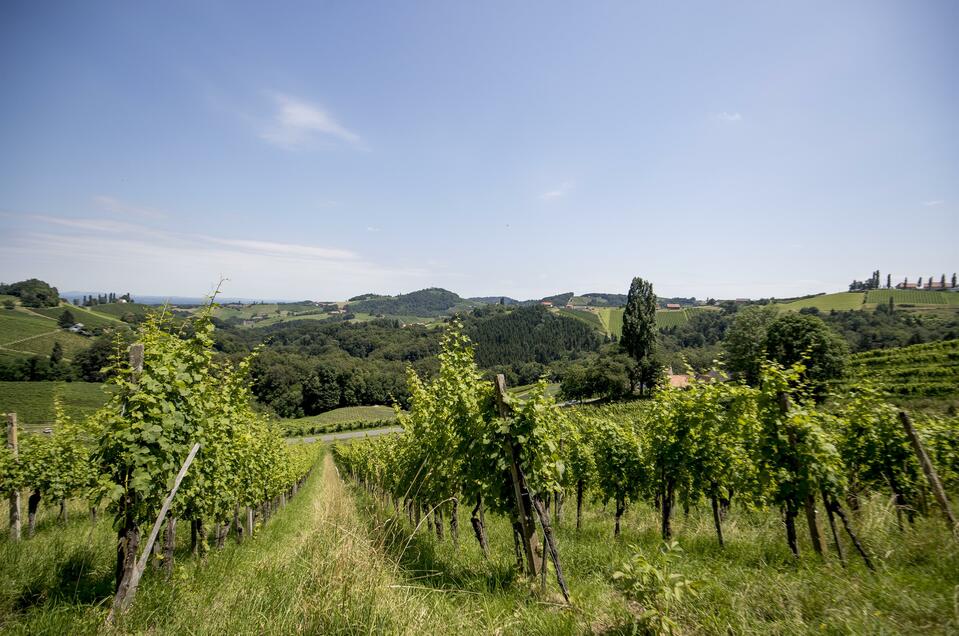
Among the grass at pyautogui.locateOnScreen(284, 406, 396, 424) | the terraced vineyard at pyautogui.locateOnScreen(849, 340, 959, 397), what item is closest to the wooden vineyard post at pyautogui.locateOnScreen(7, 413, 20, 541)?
the terraced vineyard at pyautogui.locateOnScreen(849, 340, 959, 397)

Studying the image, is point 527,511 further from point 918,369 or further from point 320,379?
point 320,379

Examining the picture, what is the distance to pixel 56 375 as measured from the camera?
190 feet

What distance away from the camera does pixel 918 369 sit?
3406cm

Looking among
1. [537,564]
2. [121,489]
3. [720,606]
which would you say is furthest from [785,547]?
[121,489]

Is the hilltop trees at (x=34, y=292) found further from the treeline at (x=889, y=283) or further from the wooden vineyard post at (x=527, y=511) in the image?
the treeline at (x=889, y=283)

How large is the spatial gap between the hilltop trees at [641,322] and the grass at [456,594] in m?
57.6

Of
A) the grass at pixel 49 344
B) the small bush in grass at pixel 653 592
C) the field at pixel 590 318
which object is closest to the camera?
the small bush in grass at pixel 653 592

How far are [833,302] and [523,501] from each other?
148 metres

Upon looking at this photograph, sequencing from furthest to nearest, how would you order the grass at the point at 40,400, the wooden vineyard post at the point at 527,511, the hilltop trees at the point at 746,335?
the hilltop trees at the point at 746,335, the grass at the point at 40,400, the wooden vineyard post at the point at 527,511

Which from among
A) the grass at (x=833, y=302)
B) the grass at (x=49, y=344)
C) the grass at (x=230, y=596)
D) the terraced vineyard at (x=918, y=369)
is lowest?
the grass at (x=49, y=344)

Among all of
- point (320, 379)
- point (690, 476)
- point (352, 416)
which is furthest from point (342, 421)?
point (690, 476)

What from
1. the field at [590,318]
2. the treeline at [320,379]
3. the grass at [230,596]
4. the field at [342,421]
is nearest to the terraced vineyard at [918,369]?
the grass at [230,596]

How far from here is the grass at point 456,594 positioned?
11.0ft

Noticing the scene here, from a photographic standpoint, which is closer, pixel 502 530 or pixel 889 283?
pixel 502 530
